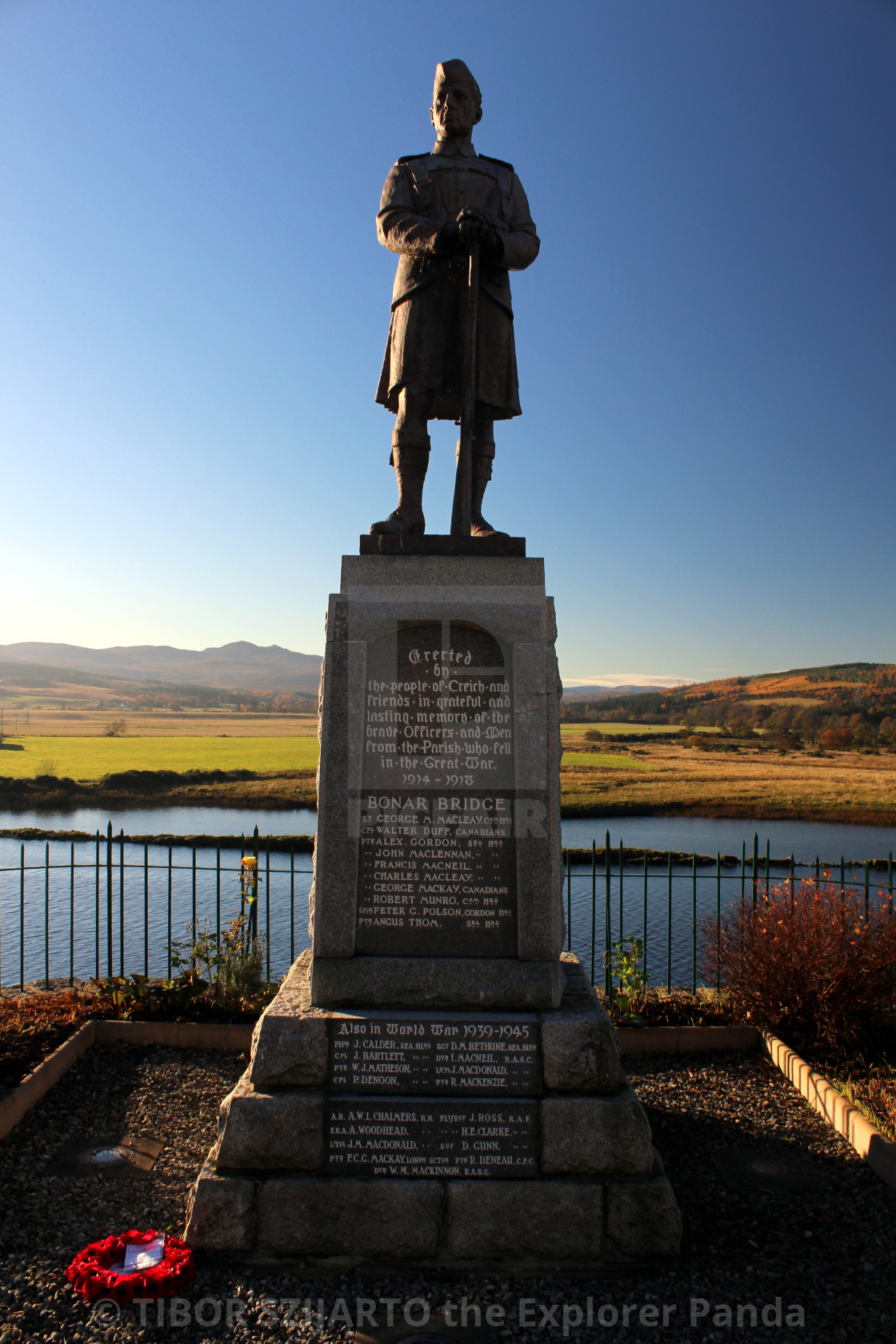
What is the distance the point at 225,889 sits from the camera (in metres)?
11.8

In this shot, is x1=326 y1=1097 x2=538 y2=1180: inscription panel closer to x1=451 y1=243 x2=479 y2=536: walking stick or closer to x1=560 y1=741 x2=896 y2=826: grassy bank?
x1=451 y1=243 x2=479 y2=536: walking stick

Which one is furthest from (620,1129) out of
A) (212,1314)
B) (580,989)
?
(212,1314)

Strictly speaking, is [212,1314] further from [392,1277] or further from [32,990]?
[32,990]

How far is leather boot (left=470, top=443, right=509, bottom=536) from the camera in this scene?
4539mm

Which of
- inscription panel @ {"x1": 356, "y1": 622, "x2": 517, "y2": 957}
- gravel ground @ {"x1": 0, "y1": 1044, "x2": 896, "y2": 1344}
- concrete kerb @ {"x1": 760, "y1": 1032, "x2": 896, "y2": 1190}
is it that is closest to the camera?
gravel ground @ {"x1": 0, "y1": 1044, "x2": 896, "y2": 1344}

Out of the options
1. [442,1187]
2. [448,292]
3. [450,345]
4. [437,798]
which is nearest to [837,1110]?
[442,1187]

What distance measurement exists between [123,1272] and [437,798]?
215 centimetres

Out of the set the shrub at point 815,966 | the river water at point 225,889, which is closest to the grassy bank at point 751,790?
the river water at point 225,889

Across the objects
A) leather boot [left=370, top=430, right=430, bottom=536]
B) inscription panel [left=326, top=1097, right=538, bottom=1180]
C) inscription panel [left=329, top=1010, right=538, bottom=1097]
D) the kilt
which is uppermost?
the kilt

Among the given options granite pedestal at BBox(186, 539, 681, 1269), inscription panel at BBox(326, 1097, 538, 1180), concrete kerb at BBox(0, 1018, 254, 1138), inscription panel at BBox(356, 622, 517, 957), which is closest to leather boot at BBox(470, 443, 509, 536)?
granite pedestal at BBox(186, 539, 681, 1269)

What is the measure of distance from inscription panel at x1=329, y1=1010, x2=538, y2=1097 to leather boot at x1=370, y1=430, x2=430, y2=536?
2512mm

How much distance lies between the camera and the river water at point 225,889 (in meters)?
7.33

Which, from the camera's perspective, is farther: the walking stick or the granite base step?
the walking stick

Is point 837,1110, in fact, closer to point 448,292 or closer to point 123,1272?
point 123,1272
